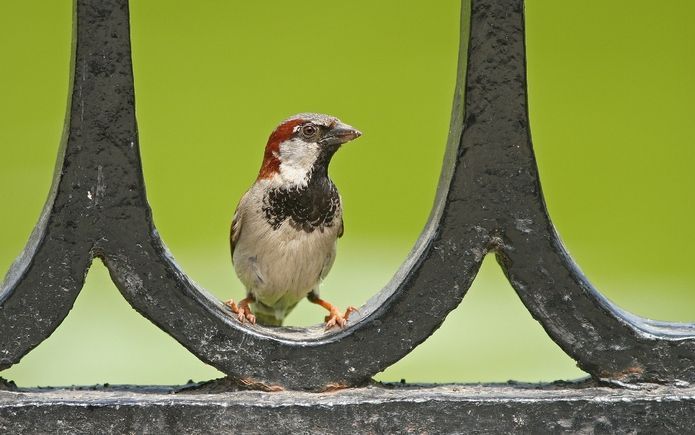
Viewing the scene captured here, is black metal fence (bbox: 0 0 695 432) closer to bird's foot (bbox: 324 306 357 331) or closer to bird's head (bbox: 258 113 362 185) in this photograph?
bird's foot (bbox: 324 306 357 331)

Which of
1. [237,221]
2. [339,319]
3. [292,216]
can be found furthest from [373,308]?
[237,221]

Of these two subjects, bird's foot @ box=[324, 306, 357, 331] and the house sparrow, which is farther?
the house sparrow

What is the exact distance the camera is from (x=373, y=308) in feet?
4.54

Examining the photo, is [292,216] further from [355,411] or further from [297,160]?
[355,411]

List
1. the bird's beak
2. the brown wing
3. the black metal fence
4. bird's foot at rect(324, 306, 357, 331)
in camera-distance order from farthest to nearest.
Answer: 1. the brown wing
2. the bird's beak
3. bird's foot at rect(324, 306, 357, 331)
4. the black metal fence

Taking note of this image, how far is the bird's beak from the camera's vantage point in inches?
92.6

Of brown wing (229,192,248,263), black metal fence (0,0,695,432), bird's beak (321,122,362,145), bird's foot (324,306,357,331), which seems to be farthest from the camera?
brown wing (229,192,248,263)

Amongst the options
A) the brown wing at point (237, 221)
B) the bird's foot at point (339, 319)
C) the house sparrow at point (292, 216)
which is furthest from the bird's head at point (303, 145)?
the bird's foot at point (339, 319)

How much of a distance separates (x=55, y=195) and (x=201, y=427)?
1.22 ft

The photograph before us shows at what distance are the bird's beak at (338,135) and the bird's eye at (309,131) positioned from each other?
29mm

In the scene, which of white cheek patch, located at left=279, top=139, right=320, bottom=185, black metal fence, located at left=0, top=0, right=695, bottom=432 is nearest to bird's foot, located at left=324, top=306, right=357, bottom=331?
black metal fence, located at left=0, top=0, right=695, bottom=432

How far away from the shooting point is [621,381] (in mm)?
1367

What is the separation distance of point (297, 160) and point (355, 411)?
121 cm

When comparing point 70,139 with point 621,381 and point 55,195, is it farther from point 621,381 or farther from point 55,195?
point 621,381
